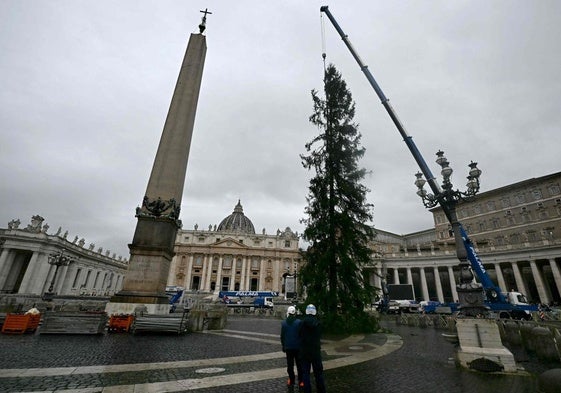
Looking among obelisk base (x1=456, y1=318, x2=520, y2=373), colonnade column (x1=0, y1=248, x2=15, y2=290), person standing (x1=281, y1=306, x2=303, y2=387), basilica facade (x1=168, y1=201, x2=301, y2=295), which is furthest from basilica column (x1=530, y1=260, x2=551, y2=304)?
colonnade column (x1=0, y1=248, x2=15, y2=290)

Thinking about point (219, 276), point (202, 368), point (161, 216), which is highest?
point (219, 276)

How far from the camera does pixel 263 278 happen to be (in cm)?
8844

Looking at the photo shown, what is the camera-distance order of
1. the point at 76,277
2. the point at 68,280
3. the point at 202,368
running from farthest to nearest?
the point at 76,277, the point at 68,280, the point at 202,368

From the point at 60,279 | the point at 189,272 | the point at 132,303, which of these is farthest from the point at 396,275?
the point at 60,279

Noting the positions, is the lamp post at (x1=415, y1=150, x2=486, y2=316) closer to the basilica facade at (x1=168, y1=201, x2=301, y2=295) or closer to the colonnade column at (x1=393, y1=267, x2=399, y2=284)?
the colonnade column at (x1=393, y1=267, x2=399, y2=284)

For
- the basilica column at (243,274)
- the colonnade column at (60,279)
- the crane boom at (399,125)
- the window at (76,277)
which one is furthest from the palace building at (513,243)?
the window at (76,277)

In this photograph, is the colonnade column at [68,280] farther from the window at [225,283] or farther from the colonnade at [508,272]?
the colonnade at [508,272]

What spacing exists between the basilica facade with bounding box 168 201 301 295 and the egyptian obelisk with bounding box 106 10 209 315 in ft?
243

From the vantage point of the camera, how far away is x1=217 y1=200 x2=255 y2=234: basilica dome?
110 metres

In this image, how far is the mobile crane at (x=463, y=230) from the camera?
9.12m

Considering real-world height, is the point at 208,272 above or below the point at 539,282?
above

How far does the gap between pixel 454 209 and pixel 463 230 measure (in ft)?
30.6

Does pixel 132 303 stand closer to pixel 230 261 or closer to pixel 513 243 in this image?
pixel 513 243

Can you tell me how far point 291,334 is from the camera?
5000 millimetres
